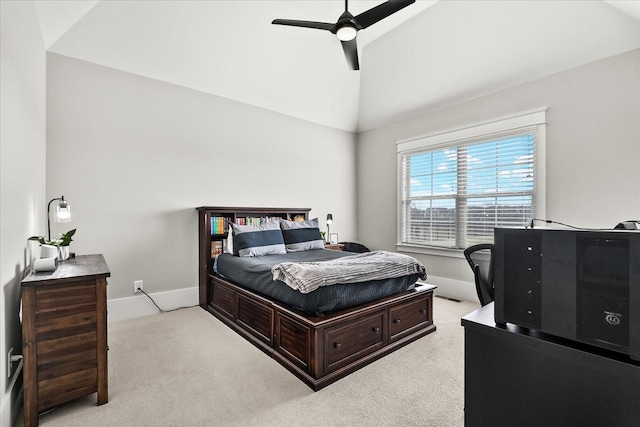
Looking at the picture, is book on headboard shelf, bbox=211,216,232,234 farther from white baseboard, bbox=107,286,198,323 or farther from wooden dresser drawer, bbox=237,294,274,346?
wooden dresser drawer, bbox=237,294,274,346

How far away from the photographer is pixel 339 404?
6.20 ft

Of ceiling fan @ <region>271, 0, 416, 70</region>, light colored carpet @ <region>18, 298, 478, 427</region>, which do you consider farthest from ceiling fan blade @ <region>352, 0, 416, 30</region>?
light colored carpet @ <region>18, 298, 478, 427</region>

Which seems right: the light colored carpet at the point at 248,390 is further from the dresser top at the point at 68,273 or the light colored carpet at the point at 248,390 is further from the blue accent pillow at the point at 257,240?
the blue accent pillow at the point at 257,240

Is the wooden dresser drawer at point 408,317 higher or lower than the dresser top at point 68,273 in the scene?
lower

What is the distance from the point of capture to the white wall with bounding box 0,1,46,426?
1.59m

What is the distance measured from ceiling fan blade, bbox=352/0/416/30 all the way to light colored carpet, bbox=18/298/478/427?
8.74ft

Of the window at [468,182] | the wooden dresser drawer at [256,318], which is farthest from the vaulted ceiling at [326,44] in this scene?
the wooden dresser drawer at [256,318]

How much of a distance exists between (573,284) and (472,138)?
3677mm

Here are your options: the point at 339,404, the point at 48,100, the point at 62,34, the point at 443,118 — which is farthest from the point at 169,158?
the point at 443,118

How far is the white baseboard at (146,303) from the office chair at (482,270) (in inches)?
127

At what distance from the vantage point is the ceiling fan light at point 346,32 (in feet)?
7.79

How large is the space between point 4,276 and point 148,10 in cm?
269

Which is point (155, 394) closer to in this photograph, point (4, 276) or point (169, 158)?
point (4, 276)

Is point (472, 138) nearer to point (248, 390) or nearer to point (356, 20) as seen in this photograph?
point (356, 20)
